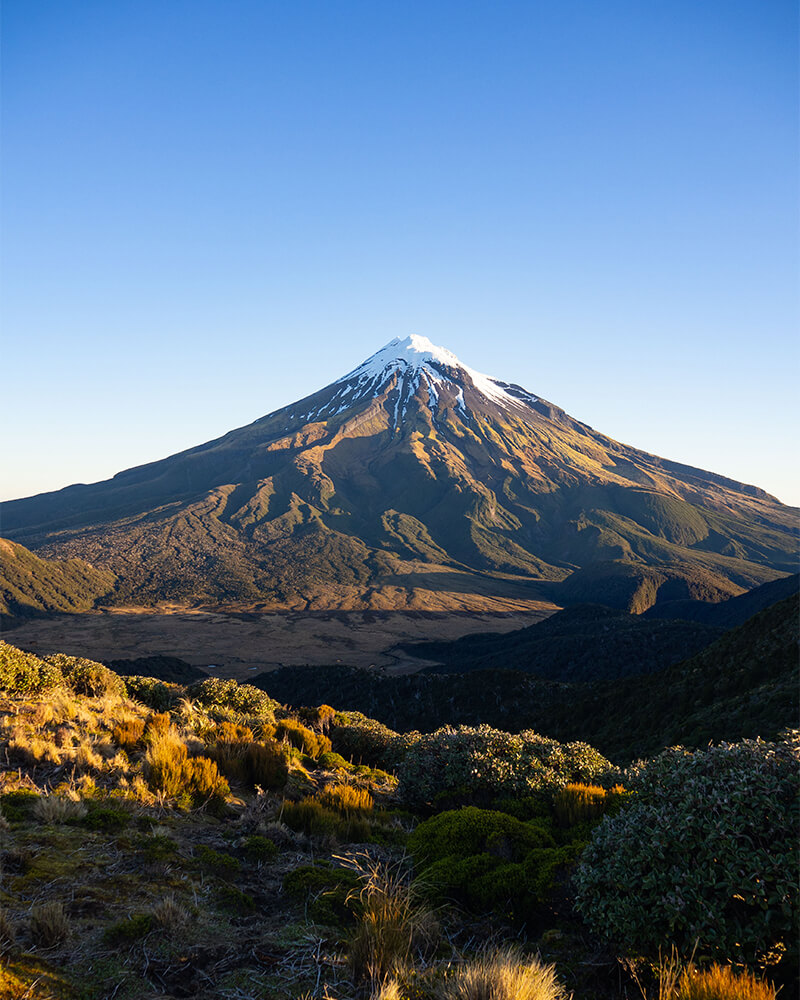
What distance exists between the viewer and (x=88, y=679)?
1524 cm

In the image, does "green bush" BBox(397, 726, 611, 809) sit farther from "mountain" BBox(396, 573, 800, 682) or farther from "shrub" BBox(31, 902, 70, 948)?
"mountain" BBox(396, 573, 800, 682)

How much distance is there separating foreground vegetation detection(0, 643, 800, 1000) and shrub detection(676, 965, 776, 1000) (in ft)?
0.04

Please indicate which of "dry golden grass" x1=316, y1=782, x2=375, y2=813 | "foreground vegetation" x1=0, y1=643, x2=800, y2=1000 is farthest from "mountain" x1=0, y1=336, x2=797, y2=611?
"foreground vegetation" x1=0, y1=643, x2=800, y2=1000

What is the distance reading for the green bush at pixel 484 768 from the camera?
7.97 meters

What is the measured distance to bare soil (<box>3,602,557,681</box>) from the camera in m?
76.9

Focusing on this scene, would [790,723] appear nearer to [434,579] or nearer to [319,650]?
[319,650]

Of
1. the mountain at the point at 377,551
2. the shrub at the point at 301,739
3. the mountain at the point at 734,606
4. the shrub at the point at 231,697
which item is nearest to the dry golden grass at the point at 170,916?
the shrub at the point at 301,739

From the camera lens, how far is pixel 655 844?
4.07m

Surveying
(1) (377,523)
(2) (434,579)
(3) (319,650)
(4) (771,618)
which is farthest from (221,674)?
(1) (377,523)

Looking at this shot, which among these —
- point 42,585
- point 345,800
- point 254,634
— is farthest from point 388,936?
point 42,585

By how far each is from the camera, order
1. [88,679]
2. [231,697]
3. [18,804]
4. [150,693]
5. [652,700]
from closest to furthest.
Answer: [18,804], [88,679], [150,693], [231,697], [652,700]

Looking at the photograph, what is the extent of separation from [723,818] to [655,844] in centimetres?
51

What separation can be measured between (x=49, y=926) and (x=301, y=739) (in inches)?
305

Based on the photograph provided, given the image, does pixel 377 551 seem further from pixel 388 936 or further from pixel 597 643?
pixel 388 936
